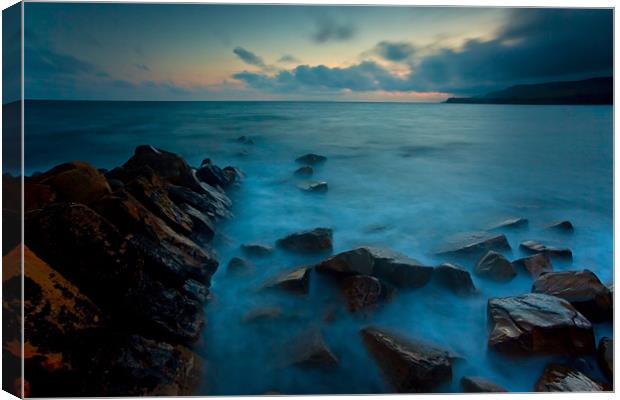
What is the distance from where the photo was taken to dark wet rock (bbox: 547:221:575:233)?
2988 millimetres

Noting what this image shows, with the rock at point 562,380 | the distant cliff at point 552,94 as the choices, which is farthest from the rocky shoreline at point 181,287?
the distant cliff at point 552,94

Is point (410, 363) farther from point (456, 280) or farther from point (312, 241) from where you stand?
point (312, 241)

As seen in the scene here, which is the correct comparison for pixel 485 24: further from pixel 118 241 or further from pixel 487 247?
pixel 118 241

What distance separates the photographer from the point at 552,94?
311cm

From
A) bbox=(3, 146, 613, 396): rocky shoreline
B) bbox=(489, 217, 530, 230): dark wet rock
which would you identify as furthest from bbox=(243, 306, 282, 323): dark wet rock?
bbox=(489, 217, 530, 230): dark wet rock

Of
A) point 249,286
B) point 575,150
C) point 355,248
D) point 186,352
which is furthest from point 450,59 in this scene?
point 186,352

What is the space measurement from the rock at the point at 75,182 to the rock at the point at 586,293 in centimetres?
296

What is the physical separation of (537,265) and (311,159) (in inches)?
66.8

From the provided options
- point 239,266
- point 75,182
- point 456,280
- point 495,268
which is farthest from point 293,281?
point 75,182

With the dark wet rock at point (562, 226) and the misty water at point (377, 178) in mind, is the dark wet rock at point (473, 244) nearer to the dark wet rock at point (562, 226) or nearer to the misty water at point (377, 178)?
the misty water at point (377, 178)

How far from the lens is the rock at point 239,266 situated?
2.93 metres

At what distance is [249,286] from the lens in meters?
2.89

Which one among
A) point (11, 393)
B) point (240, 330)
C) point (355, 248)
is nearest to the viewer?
point (11, 393)

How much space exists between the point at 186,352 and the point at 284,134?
60.2 inches
